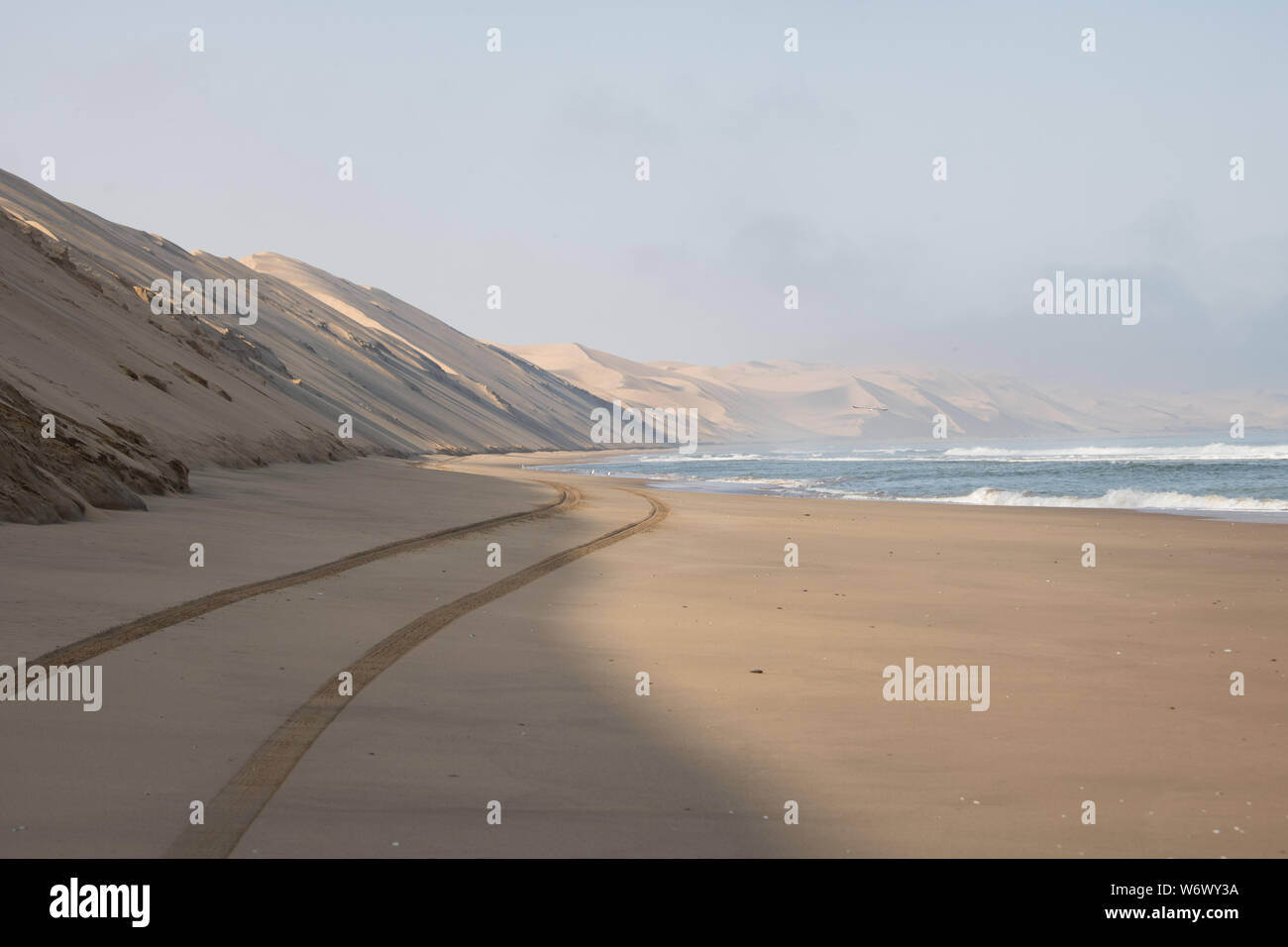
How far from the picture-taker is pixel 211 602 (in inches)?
365

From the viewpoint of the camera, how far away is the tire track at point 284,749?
423 centimetres

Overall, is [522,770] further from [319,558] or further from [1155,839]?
[319,558]

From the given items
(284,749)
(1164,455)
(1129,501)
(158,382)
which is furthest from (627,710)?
(1164,455)

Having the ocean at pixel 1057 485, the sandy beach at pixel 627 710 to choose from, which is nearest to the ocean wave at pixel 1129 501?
the ocean at pixel 1057 485

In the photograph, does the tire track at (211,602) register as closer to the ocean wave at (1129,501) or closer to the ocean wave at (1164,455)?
the ocean wave at (1129,501)

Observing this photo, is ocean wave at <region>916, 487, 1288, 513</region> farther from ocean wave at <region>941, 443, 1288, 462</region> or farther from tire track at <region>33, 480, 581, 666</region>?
ocean wave at <region>941, 443, 1288, 462</region>

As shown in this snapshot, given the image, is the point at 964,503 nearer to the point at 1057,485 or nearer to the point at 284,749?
the point at 1057,485

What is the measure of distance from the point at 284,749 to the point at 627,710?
1.97 m

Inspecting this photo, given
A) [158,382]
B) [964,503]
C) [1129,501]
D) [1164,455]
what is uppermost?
[1164,455]

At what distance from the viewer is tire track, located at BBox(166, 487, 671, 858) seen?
4.23 metres

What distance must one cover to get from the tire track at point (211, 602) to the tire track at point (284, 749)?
1.64 m

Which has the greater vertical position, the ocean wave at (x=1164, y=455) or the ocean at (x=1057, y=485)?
the ocean wave at (x=1164, y=455)

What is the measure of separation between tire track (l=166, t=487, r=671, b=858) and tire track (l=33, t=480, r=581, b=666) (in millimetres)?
1642

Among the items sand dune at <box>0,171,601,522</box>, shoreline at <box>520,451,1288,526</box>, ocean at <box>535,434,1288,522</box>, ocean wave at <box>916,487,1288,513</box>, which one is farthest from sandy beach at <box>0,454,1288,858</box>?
ocean at <box>535,434,1288,522</box>
